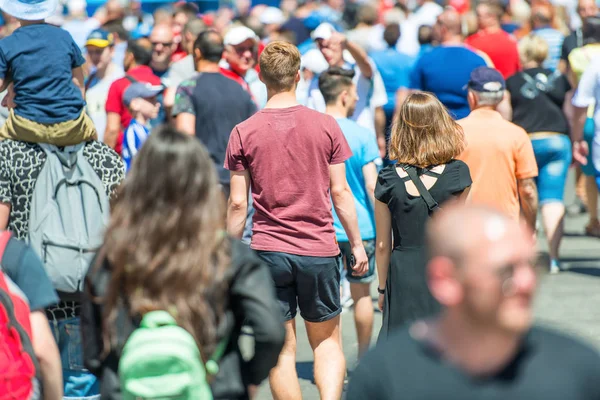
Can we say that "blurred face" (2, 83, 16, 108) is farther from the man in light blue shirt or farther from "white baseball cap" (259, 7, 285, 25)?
"white baseball cap" (259, 7, 285, 25)

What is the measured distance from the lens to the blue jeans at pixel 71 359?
205 inches

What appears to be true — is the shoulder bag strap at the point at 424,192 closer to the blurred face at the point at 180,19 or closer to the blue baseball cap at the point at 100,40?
the blue baseball cap at the point at 100,40

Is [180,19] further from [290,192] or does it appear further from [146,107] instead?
[290,192]

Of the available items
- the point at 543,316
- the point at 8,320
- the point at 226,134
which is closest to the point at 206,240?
the point at 8,320

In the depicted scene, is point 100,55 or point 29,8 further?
point 100,55

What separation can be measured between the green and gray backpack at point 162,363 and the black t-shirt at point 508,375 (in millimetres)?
698

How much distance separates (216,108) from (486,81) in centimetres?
196

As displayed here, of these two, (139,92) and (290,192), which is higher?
(290,192)

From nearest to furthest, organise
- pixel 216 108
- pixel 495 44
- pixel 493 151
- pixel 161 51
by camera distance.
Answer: pixel 493 151 → pixel 216 108 → pixel 161 51 → pixel 495 44

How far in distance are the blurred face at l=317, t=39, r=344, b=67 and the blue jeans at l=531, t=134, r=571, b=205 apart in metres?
1.90

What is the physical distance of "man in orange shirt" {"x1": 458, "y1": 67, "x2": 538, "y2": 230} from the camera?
19.6 ft

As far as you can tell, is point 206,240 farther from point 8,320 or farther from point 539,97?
point 539,97

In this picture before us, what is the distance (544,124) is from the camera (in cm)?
889

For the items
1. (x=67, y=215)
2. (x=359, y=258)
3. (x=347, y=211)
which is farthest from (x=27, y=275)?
(x=359, y=258)
